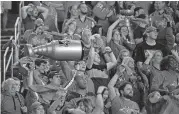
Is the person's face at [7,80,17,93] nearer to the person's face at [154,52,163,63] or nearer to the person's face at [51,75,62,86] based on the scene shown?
the person's face at [51,75,62,86]

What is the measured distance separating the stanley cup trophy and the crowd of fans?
2482mm

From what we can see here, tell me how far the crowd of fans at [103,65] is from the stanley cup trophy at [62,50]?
8.14ft

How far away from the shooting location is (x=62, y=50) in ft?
11.0

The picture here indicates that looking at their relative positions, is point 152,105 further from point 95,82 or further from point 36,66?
point 36,66

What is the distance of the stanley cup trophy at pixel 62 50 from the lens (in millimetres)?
3326

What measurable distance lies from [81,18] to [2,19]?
1.96 metres

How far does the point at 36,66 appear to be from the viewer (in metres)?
7.00

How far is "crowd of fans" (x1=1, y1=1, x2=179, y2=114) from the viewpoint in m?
6.44

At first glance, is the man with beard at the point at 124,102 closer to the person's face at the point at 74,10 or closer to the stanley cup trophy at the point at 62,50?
the person's face at the point at 74,10

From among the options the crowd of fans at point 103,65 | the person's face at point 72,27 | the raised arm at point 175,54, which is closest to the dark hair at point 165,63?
the crowd of fans at point 103,65

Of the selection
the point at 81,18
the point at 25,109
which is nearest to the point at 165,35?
the point at 81,18

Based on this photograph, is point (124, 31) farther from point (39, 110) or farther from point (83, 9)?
point (39, 110)

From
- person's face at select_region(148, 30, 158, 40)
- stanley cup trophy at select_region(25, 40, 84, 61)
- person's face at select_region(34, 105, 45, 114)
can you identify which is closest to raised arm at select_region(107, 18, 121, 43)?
person's face at select_region(148, 30, 158, 40)

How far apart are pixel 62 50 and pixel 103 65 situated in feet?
12.6
